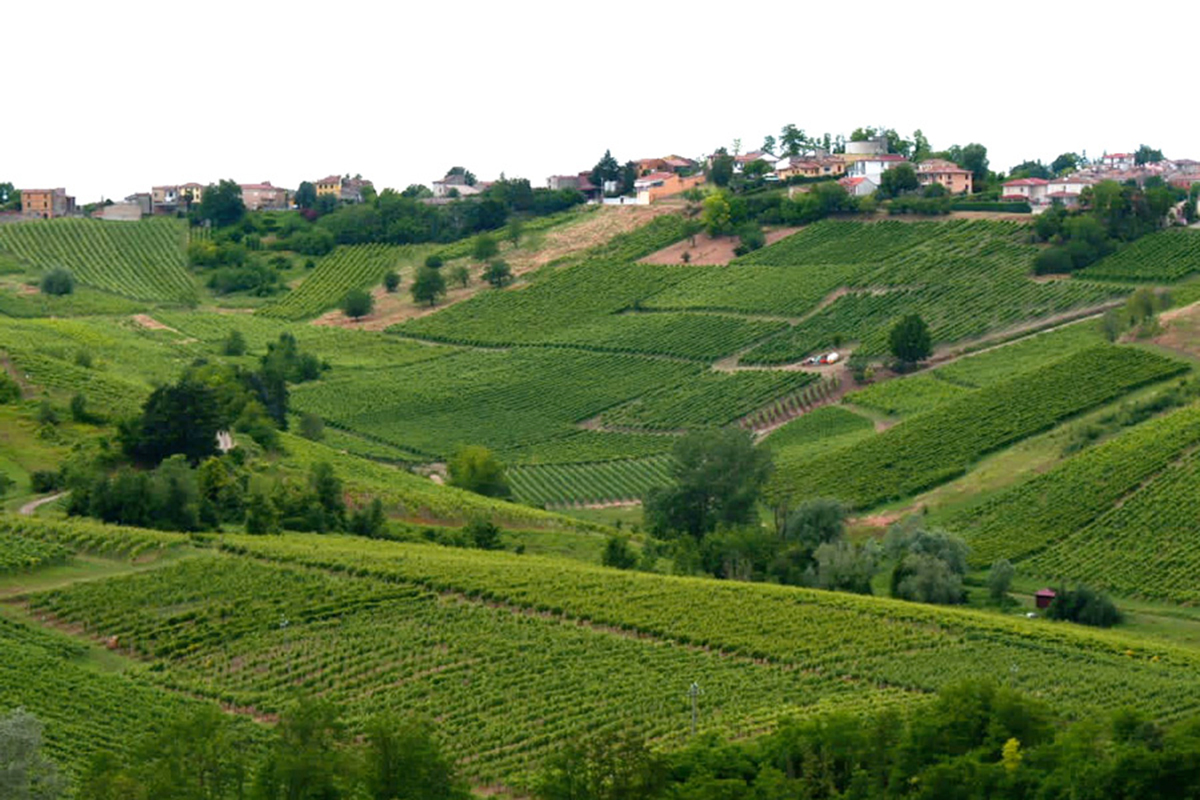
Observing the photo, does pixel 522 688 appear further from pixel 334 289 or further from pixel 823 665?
pixel 334 289

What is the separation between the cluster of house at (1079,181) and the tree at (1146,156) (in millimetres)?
15996

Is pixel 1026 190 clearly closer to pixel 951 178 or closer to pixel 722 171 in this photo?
pixel 951 178

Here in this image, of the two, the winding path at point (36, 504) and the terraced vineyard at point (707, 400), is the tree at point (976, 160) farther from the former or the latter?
the winding path at point (36, 504)

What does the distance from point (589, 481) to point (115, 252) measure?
6122 centimetres

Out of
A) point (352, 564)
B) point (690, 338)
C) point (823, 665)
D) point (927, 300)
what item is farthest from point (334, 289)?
point (823, 665)

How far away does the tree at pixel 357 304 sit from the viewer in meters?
109

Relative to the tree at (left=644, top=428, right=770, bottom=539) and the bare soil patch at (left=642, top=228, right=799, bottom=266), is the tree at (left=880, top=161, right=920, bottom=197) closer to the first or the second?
the bare soil patch at (left=642, top=228, right=799, bottom=266)

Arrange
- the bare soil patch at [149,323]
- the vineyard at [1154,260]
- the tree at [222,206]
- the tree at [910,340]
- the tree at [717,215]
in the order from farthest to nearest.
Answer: the tree at [222,206] → the tree at [717,215] → the bare soil patch at [149,323] → the vineyard at [1154,260] → the tree at [910,340]

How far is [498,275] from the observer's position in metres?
113

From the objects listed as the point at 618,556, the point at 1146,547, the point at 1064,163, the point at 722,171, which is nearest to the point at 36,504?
the point at 618,556

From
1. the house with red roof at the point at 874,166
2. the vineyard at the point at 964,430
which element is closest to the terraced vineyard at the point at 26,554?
the vineyard at the point at 964,430

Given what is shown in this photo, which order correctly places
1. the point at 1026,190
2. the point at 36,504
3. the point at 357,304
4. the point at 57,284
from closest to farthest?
the point at 36,504 < the point at 57,284 < the point at 357,304 < the point at 1026,190

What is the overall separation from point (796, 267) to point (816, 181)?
18.0 metres

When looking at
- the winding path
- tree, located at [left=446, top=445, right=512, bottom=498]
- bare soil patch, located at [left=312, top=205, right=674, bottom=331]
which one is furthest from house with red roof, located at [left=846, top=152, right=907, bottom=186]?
the winding path
